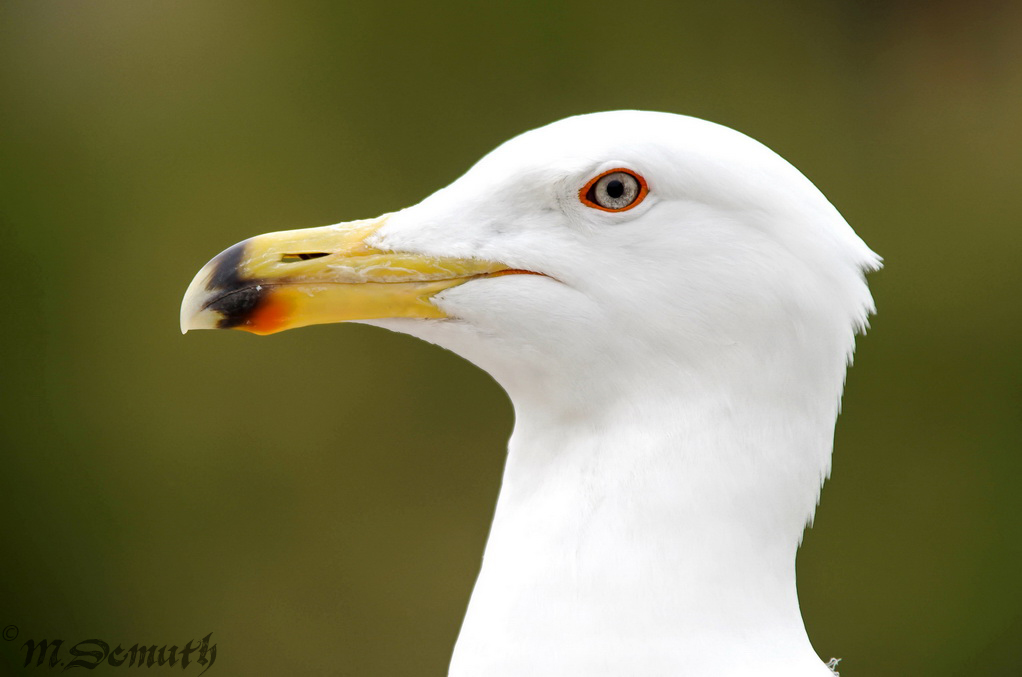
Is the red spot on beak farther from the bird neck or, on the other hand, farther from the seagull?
the bird neck

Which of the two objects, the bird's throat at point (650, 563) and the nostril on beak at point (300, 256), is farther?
the nostril on beak at point (300, 256)

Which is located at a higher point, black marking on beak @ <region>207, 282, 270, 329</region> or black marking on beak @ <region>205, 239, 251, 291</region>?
black marking on beak @ <region>205, 239, 251, 291</region>

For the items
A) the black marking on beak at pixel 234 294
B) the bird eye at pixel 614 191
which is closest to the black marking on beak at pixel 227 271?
the black marking on beak at pixel 234 294

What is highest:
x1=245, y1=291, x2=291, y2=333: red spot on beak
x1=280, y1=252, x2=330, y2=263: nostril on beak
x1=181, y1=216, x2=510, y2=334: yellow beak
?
x1=280, y1=252, x2=330, y2=263: nostril on beak

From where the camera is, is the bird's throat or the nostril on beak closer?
the bird's throat

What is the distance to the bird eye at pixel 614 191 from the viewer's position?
1.19m

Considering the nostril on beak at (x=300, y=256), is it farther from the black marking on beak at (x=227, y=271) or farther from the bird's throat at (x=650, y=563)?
the bird's throat at (x=650, y=563)

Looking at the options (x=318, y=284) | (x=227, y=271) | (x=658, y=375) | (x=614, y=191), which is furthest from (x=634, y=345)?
(x=227, y=271)

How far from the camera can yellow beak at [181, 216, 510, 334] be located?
1205 millimetres

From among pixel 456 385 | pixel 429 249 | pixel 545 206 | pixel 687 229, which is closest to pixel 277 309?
pixel 429 249

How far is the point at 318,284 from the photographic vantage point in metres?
1.22

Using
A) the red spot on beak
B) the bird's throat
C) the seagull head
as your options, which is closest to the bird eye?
the seagull head

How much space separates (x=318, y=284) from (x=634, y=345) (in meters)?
0.36

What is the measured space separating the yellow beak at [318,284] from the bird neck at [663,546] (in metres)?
0.21
